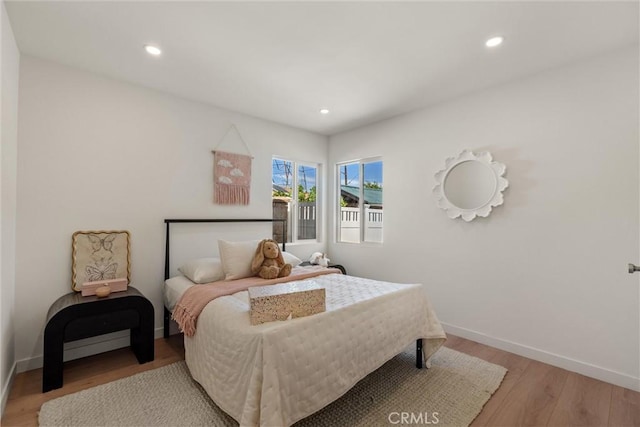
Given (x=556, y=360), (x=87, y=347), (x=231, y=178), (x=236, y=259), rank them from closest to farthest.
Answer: (x=556, y=360) → (x=87, y=347) → (x=236, y=259) → (x=231, y=178)

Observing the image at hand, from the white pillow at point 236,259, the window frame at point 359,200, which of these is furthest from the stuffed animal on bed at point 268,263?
the window frame at point 359,200

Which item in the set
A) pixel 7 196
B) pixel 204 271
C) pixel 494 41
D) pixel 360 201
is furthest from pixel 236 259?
pixel 494 41

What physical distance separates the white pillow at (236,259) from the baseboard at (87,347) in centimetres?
115

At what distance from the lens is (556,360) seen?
2428 millimetres

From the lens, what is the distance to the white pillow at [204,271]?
260 centimetres

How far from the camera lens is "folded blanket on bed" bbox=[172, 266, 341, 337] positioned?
2.07m

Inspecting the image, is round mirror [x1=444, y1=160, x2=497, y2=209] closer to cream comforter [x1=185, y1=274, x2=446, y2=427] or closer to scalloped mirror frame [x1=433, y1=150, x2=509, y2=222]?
scalloped mirror frame [x1=433, y1=150, x2=509, y2=222]

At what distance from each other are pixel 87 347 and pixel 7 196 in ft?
4.68

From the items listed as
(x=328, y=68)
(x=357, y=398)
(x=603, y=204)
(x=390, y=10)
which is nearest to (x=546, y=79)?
(x=603, y=204)

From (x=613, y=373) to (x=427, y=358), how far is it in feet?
4.38

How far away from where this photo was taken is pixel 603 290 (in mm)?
2244

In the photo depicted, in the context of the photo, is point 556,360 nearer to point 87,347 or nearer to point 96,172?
point 87,347

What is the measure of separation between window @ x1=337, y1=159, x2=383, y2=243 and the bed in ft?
5.72

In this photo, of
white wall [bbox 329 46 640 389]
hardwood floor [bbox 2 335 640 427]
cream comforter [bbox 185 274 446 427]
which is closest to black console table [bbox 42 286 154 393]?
hardwood floor [bbox 2 335 640 427]
